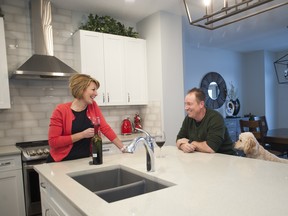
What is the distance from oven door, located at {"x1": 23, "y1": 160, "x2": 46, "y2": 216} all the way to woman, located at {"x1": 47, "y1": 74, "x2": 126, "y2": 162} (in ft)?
2.37

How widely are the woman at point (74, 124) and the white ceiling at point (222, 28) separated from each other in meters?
1.71

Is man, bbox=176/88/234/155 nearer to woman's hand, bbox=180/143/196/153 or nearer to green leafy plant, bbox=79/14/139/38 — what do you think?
woman's hand, bbox=180/143/196/153

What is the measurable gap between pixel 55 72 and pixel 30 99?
0.61 m

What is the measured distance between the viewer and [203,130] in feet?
6.51

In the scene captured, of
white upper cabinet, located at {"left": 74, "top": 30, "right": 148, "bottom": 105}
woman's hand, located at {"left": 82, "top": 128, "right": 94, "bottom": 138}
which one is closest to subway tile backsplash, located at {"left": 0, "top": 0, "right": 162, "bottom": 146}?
white upper cabinet, located at {"left": 74, "top": 30, "right": 148, "bottom": 105}

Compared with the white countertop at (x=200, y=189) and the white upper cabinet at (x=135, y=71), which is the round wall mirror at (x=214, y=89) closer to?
the white upper cabinet at (x=135, y=71)

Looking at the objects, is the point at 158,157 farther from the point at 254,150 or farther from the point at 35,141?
the point at 35,141

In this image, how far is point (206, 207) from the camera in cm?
87

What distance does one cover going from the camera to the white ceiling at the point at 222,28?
10.2 ft

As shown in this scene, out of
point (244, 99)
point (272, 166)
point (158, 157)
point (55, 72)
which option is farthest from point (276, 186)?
point (244, 99)

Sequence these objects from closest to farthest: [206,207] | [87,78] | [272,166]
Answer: [206,207]
[272,166]
[87,78]

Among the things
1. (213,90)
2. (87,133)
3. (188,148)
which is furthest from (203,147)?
(213,90)

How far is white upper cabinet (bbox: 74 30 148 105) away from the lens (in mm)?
3150

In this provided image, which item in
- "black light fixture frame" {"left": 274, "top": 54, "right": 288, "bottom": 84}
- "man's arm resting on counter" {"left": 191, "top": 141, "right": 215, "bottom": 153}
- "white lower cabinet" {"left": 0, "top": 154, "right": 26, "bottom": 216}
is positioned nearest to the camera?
"man's arm resting on counter" {"left": 191, "top": 141, "right": 215, "bottom": 153}
